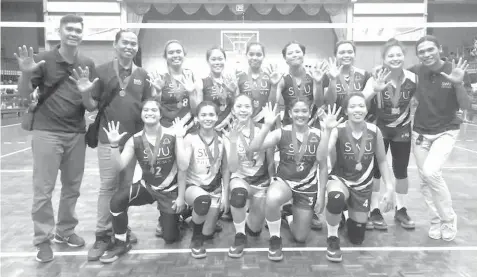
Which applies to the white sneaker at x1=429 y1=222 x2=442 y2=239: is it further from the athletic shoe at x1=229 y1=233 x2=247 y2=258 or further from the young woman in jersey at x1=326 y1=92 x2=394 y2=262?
the athletic shoe at x1=229 y1=233 x2=247 y2=258

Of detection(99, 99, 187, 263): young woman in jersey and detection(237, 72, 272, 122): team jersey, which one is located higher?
detection(237, 72, 272, 122): team jersey

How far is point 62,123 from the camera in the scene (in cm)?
343

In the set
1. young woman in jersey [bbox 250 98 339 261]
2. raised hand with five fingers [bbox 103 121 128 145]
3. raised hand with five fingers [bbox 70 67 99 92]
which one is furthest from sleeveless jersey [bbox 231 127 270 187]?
raised hand with five fingers [bbox 70 67 99 92]

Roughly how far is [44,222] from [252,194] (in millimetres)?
1884

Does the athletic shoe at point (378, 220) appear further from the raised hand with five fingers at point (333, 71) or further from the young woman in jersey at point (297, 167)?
the raised hand with five fingers at point (333, 71)

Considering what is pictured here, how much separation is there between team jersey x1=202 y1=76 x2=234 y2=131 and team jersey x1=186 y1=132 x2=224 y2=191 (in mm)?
509

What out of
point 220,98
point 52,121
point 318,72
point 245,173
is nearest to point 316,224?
point 245,173

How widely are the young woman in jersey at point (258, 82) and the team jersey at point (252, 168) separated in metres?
0.49

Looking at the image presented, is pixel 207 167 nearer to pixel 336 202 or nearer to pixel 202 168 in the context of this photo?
pixel 202 168

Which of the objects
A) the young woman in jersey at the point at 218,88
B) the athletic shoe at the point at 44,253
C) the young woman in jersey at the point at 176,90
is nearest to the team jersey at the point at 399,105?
the young woman in jersey at the point at 218,88

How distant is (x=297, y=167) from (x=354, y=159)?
0.54m

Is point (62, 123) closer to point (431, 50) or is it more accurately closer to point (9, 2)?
point (431, 50)

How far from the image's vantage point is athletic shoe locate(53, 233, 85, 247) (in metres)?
3.68

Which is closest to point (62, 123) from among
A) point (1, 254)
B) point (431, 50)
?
point (1, 254)
